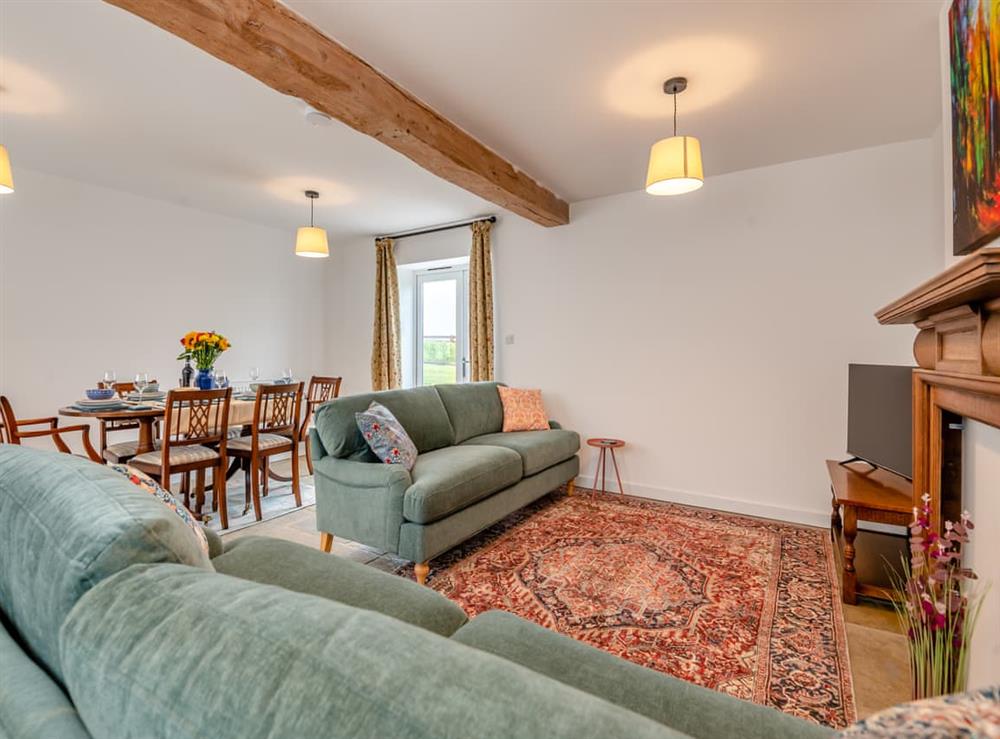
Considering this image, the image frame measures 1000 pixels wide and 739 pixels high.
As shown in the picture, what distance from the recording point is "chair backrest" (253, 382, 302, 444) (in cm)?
333

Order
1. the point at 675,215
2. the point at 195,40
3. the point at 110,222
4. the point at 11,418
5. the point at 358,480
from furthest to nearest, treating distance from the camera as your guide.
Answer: the point at 110,222
the point at 675,215
the point at 11,418
the point at 358,480
the point at 195,40

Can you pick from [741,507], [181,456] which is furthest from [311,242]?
[741,507]

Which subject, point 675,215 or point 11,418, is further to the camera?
point 675,215

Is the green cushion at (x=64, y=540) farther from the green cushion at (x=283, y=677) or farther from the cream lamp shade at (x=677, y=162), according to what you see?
the cream lamp shade at (x=677, y=162)

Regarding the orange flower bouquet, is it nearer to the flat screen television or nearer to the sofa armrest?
the sofa armrest

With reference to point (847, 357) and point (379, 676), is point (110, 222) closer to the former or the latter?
point (379, 676)

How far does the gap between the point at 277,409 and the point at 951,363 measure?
3.79m

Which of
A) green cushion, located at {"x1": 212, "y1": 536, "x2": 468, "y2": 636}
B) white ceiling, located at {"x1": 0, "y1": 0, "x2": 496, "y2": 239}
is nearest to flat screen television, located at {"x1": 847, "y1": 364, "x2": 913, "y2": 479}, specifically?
green cushion, located at {"x1": 212, "y1": 536, "x2": 468, "y2": 636}

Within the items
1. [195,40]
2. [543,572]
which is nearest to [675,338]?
[543,572]

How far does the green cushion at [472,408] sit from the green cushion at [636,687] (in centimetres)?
243

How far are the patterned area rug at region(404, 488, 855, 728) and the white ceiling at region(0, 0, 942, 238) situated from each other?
2.61 m

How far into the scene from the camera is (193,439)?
3.06 meters

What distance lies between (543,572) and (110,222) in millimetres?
4632

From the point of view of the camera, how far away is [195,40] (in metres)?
1.67
